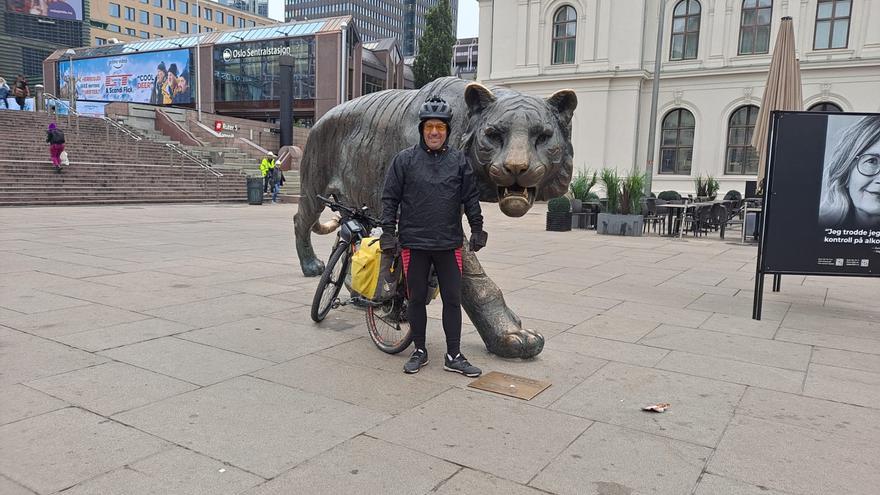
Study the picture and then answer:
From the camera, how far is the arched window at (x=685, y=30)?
26172 millimetres

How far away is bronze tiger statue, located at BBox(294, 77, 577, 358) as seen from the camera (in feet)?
13.0

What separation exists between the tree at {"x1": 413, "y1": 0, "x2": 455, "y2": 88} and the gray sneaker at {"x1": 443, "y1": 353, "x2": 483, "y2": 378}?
44958 millimetres

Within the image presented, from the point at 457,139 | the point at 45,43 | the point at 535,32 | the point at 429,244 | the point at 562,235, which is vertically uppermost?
the point at 45,43

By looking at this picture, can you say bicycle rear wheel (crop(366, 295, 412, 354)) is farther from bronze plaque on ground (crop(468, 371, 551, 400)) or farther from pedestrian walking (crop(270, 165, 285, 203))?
pedestrian walking (crop(270, 165, 285, 203))

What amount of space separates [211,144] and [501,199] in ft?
97.2

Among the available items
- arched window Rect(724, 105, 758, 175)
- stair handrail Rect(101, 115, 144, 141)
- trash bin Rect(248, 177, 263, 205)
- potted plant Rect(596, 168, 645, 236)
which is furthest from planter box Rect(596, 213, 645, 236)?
stair handrail Rect(101, 115, 144, 141)

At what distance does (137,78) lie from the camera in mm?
51250

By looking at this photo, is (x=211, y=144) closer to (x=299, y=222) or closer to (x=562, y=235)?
(x=562, y=235)

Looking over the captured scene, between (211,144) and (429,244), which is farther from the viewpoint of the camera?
(211,144)

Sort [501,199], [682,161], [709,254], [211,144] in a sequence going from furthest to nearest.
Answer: [211,144], [682,161], [709,254], [501,199]

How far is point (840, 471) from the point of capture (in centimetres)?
280

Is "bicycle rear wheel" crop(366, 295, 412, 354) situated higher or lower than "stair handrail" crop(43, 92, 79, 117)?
lower

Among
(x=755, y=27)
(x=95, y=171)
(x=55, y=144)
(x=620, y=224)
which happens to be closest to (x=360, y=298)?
(x=620, y=224)

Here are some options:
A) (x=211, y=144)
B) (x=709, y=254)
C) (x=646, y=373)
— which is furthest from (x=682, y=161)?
(x=646, y=373)
